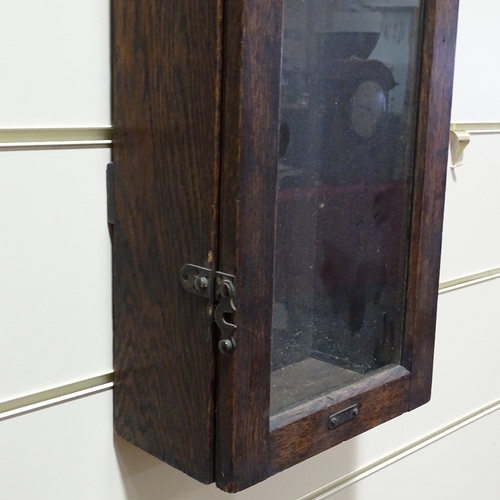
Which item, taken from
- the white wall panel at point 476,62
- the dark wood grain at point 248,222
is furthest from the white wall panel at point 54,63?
the white wall panel at point 476,62

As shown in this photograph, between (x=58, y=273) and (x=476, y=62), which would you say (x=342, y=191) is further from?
(x=476, y=62)

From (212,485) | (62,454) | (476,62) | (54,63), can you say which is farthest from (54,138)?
(476,62)

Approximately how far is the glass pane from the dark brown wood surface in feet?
0.24

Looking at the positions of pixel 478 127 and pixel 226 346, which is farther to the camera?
pixel 478 127

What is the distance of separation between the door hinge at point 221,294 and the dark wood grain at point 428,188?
0.82 ft

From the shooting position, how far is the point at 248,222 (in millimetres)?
562

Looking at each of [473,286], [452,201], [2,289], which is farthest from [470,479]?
[2,289]

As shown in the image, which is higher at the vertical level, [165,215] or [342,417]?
[165,215]

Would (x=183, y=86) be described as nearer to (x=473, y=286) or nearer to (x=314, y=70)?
(x=314, y=70)

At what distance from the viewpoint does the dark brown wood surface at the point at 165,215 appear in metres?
0.57

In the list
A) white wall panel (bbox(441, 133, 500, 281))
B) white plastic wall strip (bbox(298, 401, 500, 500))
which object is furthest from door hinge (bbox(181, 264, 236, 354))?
white wall panel (bbox(441, 133, 500, 281))

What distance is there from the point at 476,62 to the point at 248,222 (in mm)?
625

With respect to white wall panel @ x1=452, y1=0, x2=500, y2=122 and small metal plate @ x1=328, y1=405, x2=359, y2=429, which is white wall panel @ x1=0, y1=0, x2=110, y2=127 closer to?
small metal plate @ x1=328, y1=405, x2=359, y2=429

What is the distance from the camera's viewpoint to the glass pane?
0.64m
